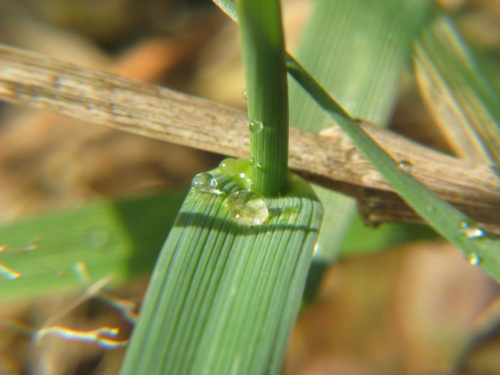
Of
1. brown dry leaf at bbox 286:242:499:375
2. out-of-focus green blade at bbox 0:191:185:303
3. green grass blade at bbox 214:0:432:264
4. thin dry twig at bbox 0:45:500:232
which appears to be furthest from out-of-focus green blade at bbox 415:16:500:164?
brown dry leaf at bbox 286:242:499:375

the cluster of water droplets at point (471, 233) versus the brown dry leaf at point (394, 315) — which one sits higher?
the brown dry leaf at point (394, 315)

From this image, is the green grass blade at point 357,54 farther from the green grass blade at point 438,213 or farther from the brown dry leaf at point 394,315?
the brown dry leaf at point 394,315

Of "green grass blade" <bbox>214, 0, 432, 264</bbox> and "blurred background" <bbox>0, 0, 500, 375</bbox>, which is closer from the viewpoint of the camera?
"green grass blade" <bbox>214, 0, 432, 264</bbox>

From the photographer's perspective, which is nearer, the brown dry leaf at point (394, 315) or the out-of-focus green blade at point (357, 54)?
the out-of-focus green blade at point (357, 54)

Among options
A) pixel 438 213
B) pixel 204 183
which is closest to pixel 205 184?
pixel 204 183

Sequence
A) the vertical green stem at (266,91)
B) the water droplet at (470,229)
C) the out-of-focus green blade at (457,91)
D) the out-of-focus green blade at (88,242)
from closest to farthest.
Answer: the vertical green stem at (266,91), the water droplet at (470,229), the out-of-focus green blade at (457,91), the out-of-focus green blade at (88,242)

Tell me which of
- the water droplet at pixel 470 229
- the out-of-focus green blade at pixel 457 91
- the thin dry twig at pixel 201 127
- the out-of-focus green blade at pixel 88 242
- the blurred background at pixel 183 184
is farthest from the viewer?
the blurred background at pixel 183 184

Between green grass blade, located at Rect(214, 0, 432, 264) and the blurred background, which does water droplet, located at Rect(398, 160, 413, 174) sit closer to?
green grass blade, located at Rect(214, 0, 432, 264)

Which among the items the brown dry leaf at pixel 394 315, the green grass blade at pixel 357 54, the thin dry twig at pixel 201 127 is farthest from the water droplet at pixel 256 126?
the brown dry leaf at pixel 394 315
